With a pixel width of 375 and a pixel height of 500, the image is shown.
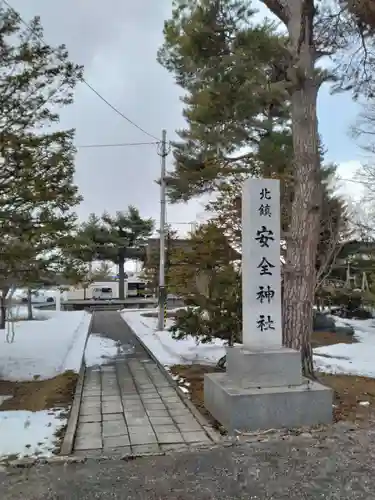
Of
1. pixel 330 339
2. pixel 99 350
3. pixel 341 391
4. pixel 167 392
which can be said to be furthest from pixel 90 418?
pixel 330 339

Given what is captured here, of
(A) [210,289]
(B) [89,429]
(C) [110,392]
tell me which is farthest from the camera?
(A) [210,289]

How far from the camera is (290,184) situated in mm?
9531

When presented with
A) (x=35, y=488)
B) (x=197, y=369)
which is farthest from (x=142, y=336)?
(x=35, y=488)

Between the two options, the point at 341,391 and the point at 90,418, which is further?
the point at 341,391

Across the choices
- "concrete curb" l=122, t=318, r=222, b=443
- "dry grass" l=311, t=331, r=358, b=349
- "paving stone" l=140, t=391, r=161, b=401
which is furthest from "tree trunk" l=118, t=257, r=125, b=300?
"paving stone" l=140, t=391, r=161, b=401

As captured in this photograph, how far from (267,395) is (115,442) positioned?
160 centimetres

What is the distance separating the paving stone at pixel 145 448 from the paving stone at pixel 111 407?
1.24m

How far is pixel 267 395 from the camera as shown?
477cm

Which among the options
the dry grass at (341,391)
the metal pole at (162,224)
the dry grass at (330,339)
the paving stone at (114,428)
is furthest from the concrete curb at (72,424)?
the dry grass at (330,339)

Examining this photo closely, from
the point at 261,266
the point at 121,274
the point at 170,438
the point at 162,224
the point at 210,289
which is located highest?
the point at 162,224

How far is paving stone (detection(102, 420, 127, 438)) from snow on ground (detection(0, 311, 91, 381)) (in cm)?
337

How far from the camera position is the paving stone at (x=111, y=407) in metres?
5.32

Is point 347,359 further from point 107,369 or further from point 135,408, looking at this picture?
point 135,408

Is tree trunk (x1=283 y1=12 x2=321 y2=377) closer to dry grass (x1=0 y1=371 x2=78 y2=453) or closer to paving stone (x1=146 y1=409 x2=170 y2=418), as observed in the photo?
paving stone (x1=146 y1=409 x2=170 y2=418)
